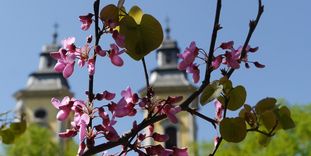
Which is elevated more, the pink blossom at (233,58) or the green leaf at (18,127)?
the pink blossom at (233,58)

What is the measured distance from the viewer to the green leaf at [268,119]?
900 millimetres

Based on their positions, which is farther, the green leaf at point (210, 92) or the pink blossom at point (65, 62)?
the pink blossom at point (65, 62)

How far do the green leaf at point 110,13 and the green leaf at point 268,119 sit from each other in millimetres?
322

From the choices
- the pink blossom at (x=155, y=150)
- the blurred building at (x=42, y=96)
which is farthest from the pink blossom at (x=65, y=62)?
the blurred building at (x=42, y=96)

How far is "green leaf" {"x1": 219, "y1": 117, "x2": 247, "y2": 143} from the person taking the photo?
84 cm

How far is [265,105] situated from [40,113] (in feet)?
89.5

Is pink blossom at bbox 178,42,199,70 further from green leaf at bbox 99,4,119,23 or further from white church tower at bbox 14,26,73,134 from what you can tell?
white church tower at bbox 14,26,73,134

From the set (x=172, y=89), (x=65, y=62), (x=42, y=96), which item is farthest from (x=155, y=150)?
(x=42, y=96)

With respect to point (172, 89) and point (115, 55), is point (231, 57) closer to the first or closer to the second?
point (115, 55)

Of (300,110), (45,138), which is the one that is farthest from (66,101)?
(45,138)

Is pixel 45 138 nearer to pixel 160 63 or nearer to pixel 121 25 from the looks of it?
pixel 160 63

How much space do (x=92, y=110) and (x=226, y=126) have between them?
0.81ft

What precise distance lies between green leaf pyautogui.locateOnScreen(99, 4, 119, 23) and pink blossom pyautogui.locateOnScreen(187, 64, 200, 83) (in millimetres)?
221

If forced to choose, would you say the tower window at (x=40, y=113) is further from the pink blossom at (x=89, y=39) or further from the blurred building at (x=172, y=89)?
the pink blossom at (x=89, y=39)
